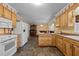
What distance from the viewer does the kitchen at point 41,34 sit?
3.66 metres

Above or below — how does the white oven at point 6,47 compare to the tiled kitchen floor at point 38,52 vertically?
above

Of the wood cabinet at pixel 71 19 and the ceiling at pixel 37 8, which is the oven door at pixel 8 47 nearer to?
the ceiling at pixel 37 8

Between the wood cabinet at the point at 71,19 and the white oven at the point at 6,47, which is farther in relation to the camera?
the wood cabinet at the point at 71,19

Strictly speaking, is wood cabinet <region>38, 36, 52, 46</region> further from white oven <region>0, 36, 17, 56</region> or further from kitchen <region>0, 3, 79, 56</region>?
white oven <region>0, 36, 17, 56</region>

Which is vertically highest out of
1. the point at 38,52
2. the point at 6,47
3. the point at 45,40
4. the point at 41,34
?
the point at 41,34

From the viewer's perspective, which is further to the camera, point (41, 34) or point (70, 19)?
point (41, 34)

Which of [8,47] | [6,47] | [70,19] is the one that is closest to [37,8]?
[70,19]

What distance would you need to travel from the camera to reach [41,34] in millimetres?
6949

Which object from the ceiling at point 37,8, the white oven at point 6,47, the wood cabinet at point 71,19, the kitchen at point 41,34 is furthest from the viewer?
the wood cabinet at point 71,19

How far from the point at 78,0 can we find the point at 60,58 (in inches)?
17.3

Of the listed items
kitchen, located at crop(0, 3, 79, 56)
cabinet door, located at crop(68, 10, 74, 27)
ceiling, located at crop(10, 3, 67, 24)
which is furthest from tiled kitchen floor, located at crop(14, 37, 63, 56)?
ceiling, located at crop(10, 3, 67, 24)

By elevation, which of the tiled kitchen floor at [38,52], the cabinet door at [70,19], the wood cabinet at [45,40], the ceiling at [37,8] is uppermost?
the ceiling at [37,8]

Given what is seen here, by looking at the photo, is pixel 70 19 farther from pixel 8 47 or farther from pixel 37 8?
pixel 8 47

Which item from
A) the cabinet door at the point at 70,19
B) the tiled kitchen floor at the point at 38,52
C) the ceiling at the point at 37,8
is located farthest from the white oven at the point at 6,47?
the cabinet door at the point at 70,19
